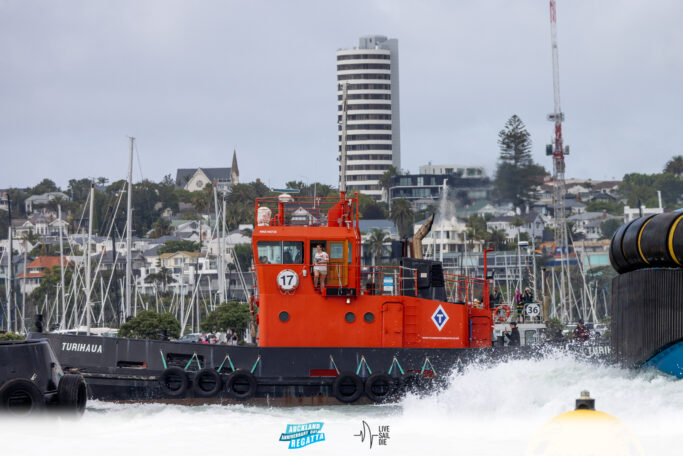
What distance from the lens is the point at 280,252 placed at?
2088cm

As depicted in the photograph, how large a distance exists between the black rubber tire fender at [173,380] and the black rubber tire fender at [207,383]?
0.71 feet

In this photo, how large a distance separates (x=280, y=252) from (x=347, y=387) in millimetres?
3103

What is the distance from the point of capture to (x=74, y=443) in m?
13.2

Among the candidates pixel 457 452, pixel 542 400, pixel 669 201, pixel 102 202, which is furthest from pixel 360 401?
pixel 102 202

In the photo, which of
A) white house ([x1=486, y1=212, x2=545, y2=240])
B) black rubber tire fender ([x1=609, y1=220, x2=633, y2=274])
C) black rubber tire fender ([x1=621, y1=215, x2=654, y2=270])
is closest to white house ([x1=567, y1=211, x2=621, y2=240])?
white house ([x1=486, y1=212, x2=545, y2=240])

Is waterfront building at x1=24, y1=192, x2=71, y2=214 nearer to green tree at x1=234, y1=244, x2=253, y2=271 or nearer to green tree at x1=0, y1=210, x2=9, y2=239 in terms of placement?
green tree at x1=0, y1=210, x2=9, y2=239

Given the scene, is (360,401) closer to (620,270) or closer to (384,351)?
(384,351)

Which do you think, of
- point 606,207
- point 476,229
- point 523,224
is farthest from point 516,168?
point 606,207

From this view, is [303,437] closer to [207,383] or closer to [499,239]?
[207,383]

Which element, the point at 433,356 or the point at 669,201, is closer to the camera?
the point at 433,356

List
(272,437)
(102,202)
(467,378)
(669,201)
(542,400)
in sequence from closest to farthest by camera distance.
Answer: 1. (272,437)
2. (542,400)
3. (467,378)
4. (669,201)
5. (102,202)

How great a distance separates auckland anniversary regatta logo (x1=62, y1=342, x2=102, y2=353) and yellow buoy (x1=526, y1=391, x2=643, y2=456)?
17.0 m

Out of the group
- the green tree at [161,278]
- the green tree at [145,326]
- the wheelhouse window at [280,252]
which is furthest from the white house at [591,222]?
the wheelhouse window at [280,252]

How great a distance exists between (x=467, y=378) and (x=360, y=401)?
2.23 metres
